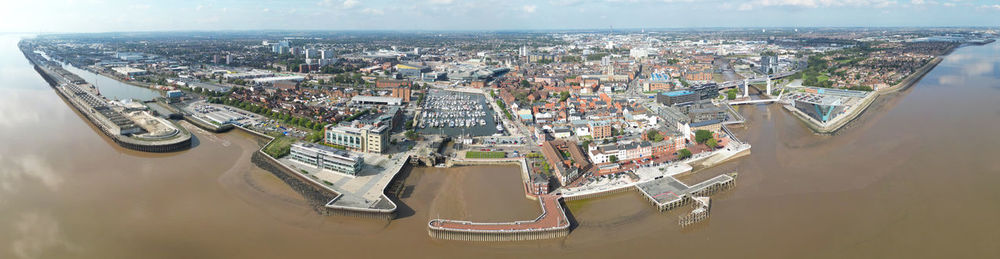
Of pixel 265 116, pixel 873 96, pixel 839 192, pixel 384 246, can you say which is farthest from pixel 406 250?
pixel 873 96

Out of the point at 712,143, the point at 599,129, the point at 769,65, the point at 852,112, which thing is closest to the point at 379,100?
the point at 599,129

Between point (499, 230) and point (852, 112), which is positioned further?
point (852, 112)

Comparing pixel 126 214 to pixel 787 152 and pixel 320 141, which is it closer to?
pixel 320 141

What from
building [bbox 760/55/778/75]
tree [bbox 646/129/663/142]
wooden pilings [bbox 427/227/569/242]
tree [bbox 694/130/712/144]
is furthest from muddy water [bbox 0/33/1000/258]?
building [bbox 760/55/778/75]

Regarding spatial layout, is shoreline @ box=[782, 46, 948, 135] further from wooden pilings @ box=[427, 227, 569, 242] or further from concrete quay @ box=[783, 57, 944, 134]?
wooden pilings @ box=[427, 227, 569, 242]

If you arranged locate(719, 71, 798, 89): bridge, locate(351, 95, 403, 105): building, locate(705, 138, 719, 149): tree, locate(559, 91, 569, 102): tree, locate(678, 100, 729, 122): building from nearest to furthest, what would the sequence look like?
1. locate(705, 138, 719, 149): tree
2. locate(678, 100, 729, 122): building
3. locate(351, 95, 403, 105): building
4. locate(559, 91, 569, 102): tree
5. locate(719, 71, 798, 89): bridge

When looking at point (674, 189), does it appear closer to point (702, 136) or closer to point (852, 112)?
point (702, 136)

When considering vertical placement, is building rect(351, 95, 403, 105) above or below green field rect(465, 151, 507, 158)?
above
